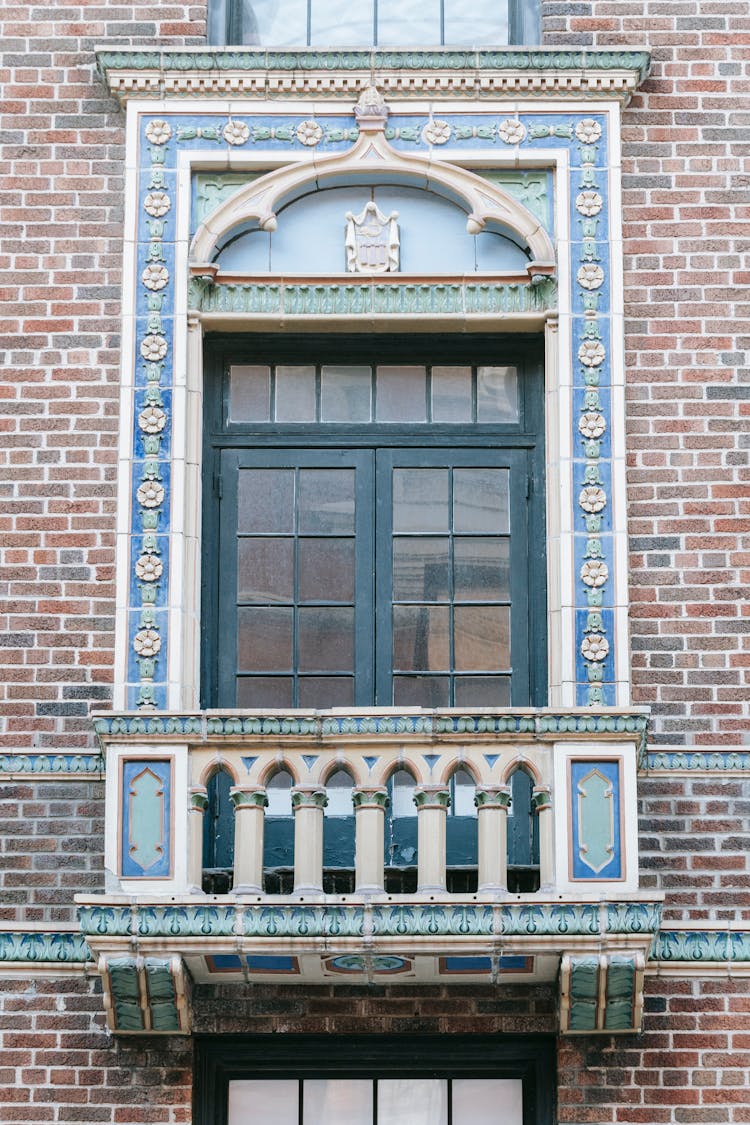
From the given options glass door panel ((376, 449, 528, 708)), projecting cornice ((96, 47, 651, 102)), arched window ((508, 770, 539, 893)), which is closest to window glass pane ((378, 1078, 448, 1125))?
arched window ((508, 770, 539, 893))

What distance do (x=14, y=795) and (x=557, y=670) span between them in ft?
8.97

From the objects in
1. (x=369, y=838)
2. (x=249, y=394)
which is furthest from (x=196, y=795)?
(x=249, y=394)

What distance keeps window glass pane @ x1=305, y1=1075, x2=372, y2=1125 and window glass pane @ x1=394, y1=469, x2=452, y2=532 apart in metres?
2.83

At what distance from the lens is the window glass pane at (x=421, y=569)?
13250mm

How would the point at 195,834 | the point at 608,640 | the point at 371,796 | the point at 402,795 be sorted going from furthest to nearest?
the point at 402,795
the point at 608,640
the point at 195,834
the point at 371,796

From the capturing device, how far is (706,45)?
45.5 feet

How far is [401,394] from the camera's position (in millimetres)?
13586

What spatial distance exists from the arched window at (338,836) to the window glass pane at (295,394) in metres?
1.92

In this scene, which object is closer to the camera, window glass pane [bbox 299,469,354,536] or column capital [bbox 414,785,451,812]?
column capital [bbox 414,785,451,812]

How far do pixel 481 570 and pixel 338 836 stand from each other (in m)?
1.58

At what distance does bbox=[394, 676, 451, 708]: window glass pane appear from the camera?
13117 millimetres

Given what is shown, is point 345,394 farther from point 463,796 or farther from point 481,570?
point 463,796

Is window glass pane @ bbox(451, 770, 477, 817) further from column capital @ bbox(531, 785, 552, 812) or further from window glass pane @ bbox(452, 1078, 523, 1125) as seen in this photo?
window glass pane @ bbox(452, 1078, 523, 1125)

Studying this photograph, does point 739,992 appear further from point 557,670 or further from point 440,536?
point 440,536
